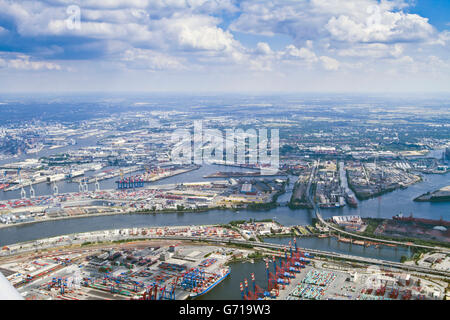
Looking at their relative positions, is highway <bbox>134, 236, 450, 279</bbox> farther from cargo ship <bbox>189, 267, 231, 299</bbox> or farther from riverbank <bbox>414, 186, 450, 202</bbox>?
riverbank <bbox>414, 186, 450, 202</bbox>
